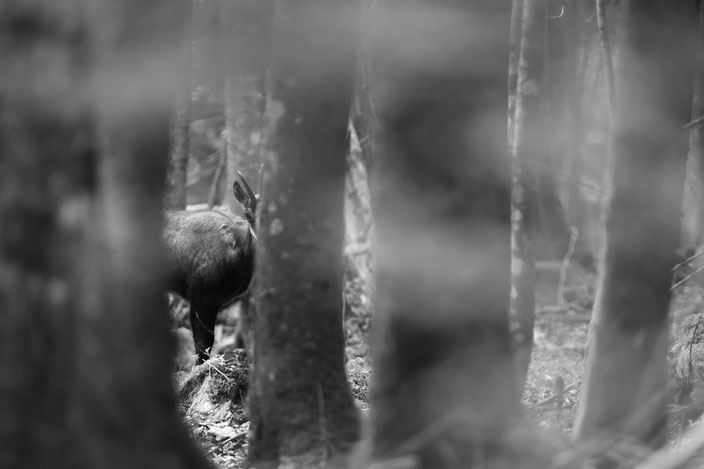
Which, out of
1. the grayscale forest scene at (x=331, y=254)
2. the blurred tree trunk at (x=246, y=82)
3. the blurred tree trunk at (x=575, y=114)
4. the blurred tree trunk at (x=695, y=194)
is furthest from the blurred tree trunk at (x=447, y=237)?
the blurred tree trunk at (x=575, y=114)

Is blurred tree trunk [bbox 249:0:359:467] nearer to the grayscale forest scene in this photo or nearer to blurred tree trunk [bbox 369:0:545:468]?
the grayscale forest scene

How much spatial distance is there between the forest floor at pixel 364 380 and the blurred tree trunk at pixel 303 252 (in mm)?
868

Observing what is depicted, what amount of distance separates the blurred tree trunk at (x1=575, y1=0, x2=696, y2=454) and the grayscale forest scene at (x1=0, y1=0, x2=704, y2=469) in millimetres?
14

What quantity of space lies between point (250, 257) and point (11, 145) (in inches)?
267

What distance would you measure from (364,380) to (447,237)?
449cm

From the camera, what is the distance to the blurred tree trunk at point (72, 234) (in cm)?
352

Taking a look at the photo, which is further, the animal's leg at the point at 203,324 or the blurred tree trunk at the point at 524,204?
the animal's leg at the point at 203,324

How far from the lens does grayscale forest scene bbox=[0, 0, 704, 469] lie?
3.56 m

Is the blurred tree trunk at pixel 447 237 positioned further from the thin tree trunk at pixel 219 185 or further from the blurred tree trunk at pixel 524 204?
the thin tree trunk at pixel 219 185

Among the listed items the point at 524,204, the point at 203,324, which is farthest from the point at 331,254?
the point at 203,324

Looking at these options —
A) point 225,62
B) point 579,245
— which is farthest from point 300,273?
point 579,245

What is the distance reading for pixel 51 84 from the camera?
356cm

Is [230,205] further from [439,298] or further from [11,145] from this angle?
[11,145]

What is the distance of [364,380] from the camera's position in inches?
348
